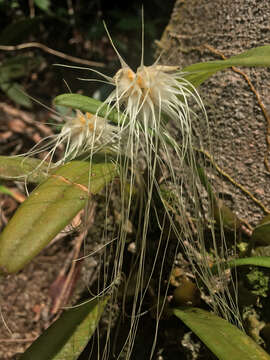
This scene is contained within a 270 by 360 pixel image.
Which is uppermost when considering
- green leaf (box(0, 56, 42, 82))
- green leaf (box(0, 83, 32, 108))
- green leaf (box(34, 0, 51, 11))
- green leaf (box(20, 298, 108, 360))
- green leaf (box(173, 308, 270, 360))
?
green leaf (box(34, 0, 51, 11))

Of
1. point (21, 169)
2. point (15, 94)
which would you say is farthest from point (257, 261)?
point (15, 94)

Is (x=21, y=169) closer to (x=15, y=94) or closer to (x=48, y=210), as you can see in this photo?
(x=48, y=210)

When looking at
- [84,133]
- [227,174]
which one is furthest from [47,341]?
[227,174]

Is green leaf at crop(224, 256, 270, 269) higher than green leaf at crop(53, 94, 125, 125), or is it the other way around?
green leaf at crop(53, 94, 125, 125)

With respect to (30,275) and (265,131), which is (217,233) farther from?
(30,275)

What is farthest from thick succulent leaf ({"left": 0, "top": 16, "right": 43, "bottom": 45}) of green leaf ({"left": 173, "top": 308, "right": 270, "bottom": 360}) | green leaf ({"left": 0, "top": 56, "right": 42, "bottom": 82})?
green leaf ({"left": 173, "top": 308, "right": 270, "bottom": 360})

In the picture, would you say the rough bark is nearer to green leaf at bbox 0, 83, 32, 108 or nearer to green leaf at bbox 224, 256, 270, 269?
green leaf at bbox 224, 256, 270, 269
